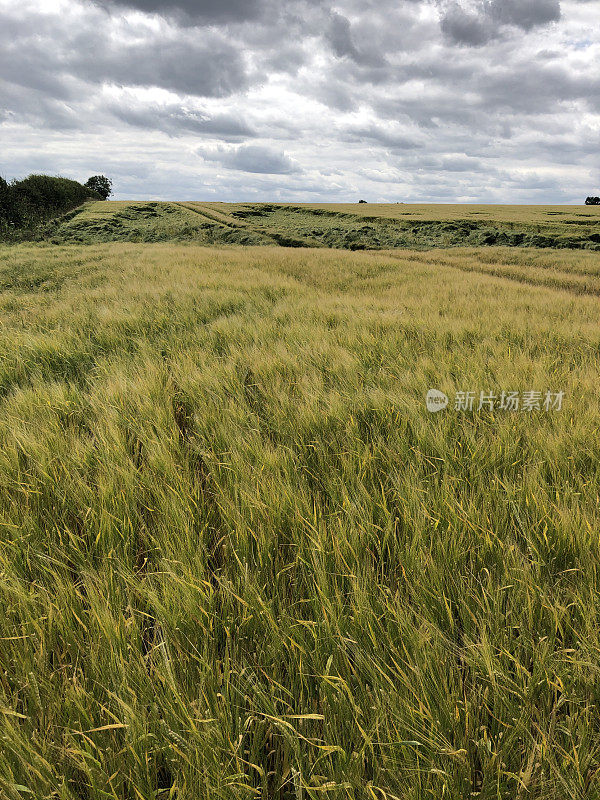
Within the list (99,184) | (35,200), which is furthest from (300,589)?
(99,184)

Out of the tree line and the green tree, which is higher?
the green tree

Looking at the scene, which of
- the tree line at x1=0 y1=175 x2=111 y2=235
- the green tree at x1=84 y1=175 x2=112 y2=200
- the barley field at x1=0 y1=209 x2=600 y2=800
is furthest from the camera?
the green tree at x1=84 y1=175 x2=112 y2=200

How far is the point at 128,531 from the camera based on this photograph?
126cm

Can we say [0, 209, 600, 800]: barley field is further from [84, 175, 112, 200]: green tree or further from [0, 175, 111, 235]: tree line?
[84, 175, 112, 200]: green tree

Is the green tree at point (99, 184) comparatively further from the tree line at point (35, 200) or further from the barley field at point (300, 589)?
the barley field at point (300, 589)

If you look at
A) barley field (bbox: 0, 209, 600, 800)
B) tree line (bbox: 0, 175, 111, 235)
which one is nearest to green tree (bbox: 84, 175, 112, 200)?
tree line (bbox: 0, 175, 111, 235)

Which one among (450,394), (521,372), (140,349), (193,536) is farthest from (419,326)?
(193,536)

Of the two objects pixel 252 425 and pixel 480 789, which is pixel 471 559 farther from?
pixel 252 425

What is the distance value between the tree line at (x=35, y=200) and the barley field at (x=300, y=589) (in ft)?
152

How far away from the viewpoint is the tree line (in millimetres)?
45062

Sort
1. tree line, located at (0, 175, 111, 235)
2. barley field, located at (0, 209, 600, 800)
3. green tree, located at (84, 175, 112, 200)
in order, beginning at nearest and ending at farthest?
barley field, located at (0, 209, 600, 800), tree line, located at (0, 175, 111, 235), green tree, located at (84, 175, 112, 200)

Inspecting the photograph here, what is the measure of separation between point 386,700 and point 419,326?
3.45 meters

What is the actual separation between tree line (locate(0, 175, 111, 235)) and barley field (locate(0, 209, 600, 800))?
46277 millimetres

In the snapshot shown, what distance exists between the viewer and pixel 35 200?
55.0 meters
